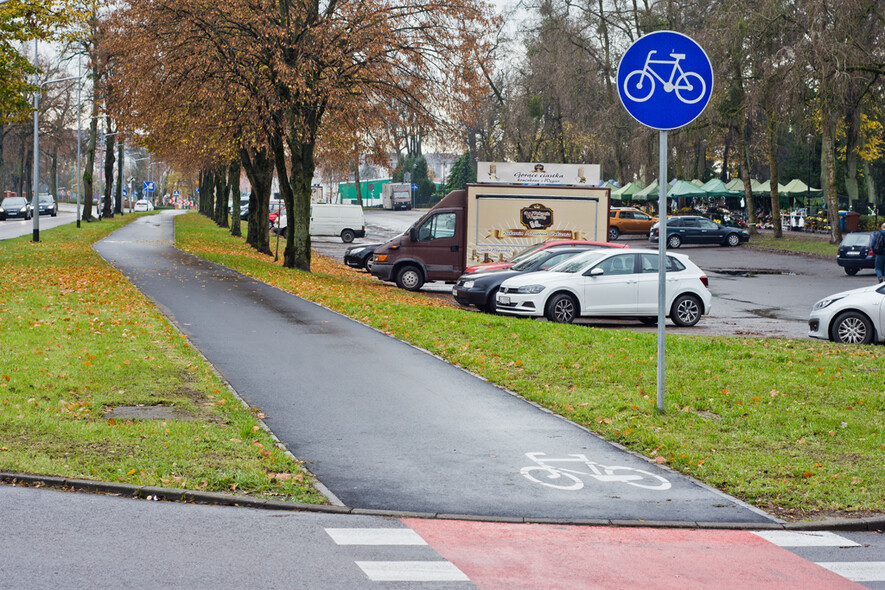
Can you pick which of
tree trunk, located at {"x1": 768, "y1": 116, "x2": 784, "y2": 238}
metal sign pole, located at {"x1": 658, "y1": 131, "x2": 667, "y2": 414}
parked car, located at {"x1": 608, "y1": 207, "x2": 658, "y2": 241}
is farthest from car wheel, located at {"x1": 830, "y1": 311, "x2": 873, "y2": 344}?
parked car, located at {"x1": 608, "y1": 207, "x2": 658, "y2": 241}

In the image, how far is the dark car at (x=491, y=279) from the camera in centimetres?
2100

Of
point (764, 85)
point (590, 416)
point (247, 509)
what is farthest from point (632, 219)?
point (247, 509)

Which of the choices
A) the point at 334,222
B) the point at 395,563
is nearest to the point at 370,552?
the point at 395,563

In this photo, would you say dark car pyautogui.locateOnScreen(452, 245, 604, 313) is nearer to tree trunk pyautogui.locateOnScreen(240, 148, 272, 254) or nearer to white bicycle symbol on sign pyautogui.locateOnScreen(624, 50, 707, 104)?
white bicycle symbol on sign pyautogui.locateOnScreen(624, 50, 707, 104)

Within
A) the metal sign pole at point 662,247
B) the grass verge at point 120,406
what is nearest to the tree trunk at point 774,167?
the grass verge at point 120,406

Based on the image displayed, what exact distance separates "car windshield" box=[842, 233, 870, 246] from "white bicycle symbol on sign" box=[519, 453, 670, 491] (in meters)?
29.1

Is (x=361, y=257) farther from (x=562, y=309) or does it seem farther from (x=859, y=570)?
(x=859, y=570)

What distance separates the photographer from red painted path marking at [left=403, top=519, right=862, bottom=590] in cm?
551

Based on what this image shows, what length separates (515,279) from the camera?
19.7 m

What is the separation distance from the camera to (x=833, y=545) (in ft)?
20.7

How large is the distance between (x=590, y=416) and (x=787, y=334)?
9.66 metres

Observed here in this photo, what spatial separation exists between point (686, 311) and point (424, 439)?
472 inches

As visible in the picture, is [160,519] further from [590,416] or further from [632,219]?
[632,219]

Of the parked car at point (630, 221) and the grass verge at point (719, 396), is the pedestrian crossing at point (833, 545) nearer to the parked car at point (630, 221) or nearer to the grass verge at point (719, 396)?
the grass verge at point (719, 396)
